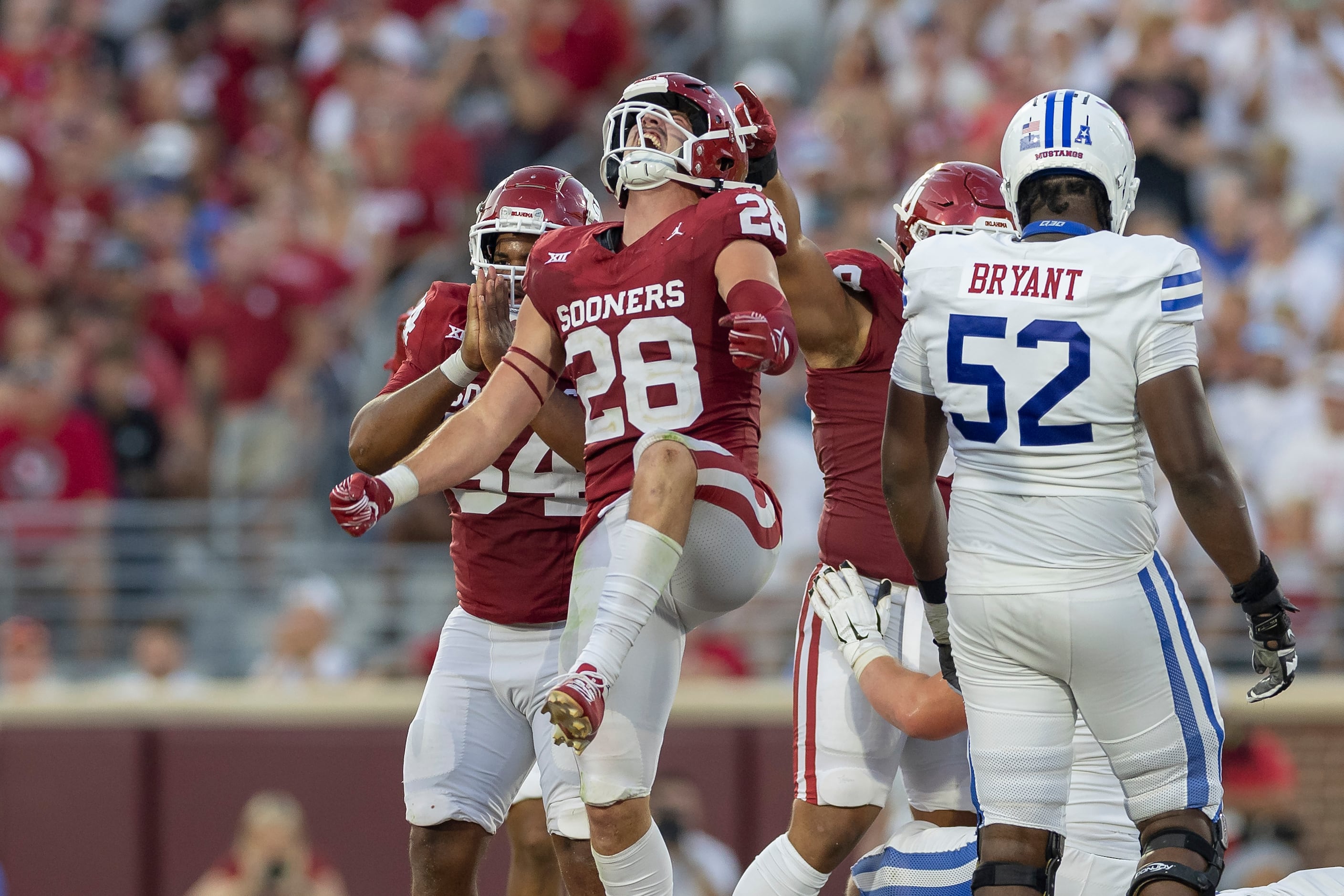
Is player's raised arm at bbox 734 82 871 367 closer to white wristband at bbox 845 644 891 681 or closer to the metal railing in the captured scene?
white wristband at bbox 845 644 891 681

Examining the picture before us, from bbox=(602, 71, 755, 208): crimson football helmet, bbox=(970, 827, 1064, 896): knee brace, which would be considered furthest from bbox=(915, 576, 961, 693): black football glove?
bbox=(602, 71, 755, 208): crimson football helmet

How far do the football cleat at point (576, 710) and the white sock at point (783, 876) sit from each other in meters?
0.92

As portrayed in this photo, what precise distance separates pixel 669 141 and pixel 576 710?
1456 mm

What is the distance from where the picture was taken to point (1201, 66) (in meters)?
10.9

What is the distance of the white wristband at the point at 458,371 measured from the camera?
5.20m

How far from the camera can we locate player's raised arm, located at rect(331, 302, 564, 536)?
4.68 m

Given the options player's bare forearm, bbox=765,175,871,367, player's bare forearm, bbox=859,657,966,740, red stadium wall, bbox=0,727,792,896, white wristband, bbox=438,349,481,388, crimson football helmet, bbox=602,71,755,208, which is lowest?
red stadium wall, bbox=0,727,792,896

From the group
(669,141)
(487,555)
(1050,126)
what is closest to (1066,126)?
(1050,126)

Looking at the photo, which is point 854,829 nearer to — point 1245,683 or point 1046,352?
point 1046,352

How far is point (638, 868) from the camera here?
4.57 metres

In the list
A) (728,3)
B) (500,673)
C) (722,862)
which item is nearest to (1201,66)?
(728,3)

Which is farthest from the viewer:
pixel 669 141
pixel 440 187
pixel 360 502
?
pixel 440 187

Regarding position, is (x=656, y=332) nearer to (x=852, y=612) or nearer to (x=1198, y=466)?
(x=852, y=612)

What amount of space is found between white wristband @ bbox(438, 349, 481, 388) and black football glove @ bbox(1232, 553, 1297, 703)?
2.12 meters
